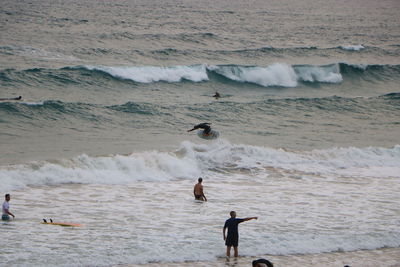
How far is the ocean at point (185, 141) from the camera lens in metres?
14.6

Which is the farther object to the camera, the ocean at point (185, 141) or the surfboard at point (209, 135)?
the surfboard at point (209, 135)

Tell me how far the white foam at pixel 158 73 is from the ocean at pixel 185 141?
3.4 inches

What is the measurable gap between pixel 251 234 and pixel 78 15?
4420 centimetres

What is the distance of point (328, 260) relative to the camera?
13836mm

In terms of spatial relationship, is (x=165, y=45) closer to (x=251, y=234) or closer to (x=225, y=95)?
(x=225, y=95)

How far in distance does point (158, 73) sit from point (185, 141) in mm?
12974

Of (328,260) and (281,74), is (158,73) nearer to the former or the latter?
A: (281,74)

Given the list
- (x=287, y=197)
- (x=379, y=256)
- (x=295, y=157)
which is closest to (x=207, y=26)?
(x=295, y=157)

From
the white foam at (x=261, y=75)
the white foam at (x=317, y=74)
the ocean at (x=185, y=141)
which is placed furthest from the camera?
the white foam at (x=317, y=74)

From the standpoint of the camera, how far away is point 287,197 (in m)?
18.1

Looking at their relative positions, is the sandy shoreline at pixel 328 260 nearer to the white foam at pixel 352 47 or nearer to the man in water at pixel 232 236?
the man in water at pixel 232 236

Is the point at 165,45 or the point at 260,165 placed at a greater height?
the point at 165,45

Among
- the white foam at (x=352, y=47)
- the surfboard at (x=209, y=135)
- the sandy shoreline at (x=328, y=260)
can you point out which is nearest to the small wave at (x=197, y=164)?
the surfboard at (x=209, y=135)

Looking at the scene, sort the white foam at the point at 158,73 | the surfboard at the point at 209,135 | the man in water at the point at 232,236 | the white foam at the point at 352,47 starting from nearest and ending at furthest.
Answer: the man in water at the point at 232,236 < the surfboard at the point at 209,135 < the white foam at the point at 158,73 < the white foam at the point at 352,47
